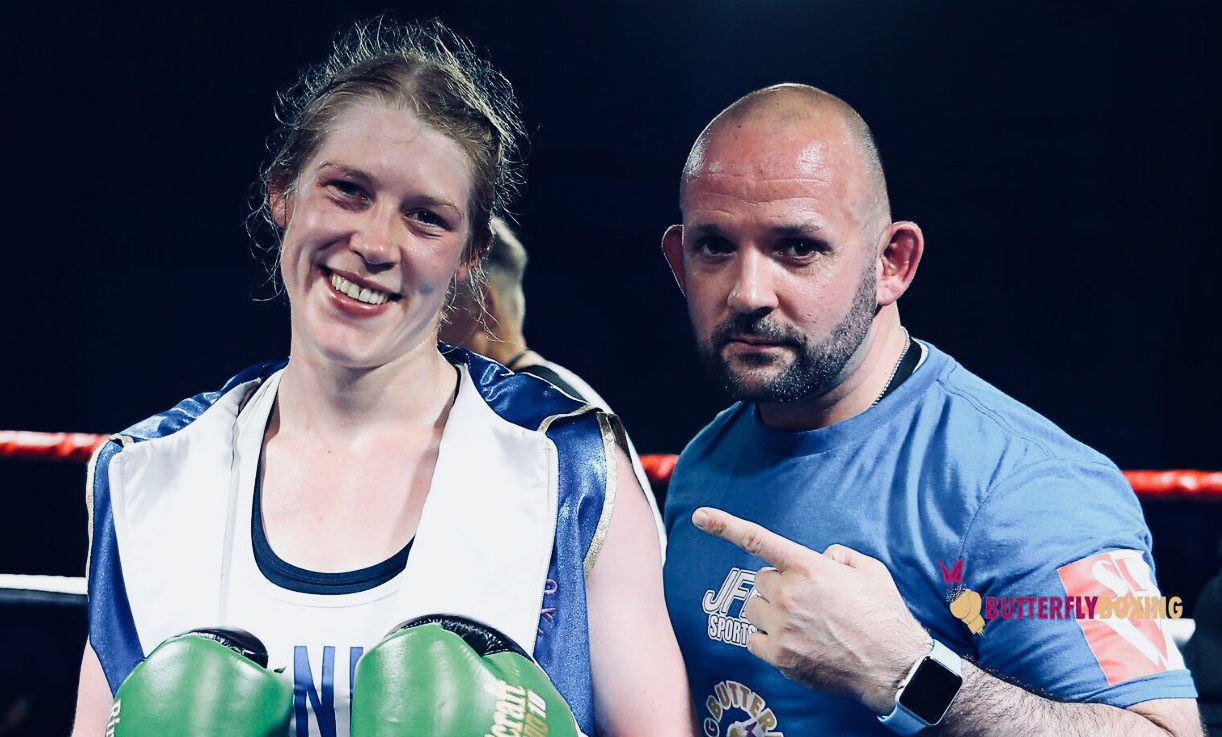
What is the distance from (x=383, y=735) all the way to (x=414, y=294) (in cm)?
46

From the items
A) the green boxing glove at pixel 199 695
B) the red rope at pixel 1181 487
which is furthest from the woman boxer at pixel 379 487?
the red rope at pixel 1181 487

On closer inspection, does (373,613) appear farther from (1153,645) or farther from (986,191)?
(986,191)

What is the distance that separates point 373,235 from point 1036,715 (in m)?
0.80

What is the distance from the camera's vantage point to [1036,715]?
1.09 m

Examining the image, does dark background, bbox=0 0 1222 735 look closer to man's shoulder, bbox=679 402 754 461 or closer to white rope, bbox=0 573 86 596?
white rope, bbox=0 573 86 596

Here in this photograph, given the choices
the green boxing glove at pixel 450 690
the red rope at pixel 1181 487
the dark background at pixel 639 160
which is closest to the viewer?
the green boxing glove at pixel 450 690

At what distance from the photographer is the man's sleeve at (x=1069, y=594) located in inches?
44.1

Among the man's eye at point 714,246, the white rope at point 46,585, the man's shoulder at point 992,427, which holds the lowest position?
the white rope at point 46,585

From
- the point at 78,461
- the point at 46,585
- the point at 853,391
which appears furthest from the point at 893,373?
the point at 78,461

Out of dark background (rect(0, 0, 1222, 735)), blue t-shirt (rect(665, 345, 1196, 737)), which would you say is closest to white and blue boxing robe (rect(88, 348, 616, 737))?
blue t-shirt (rect(665, 345, 1196, 737))

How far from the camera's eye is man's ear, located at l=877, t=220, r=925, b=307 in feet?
4.51

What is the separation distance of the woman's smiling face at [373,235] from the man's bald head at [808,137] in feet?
1.04

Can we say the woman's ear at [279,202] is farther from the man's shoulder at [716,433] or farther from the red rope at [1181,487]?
the red rope at [1181,487]

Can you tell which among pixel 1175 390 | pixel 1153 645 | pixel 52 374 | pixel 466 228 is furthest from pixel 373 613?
pixel 52 374
